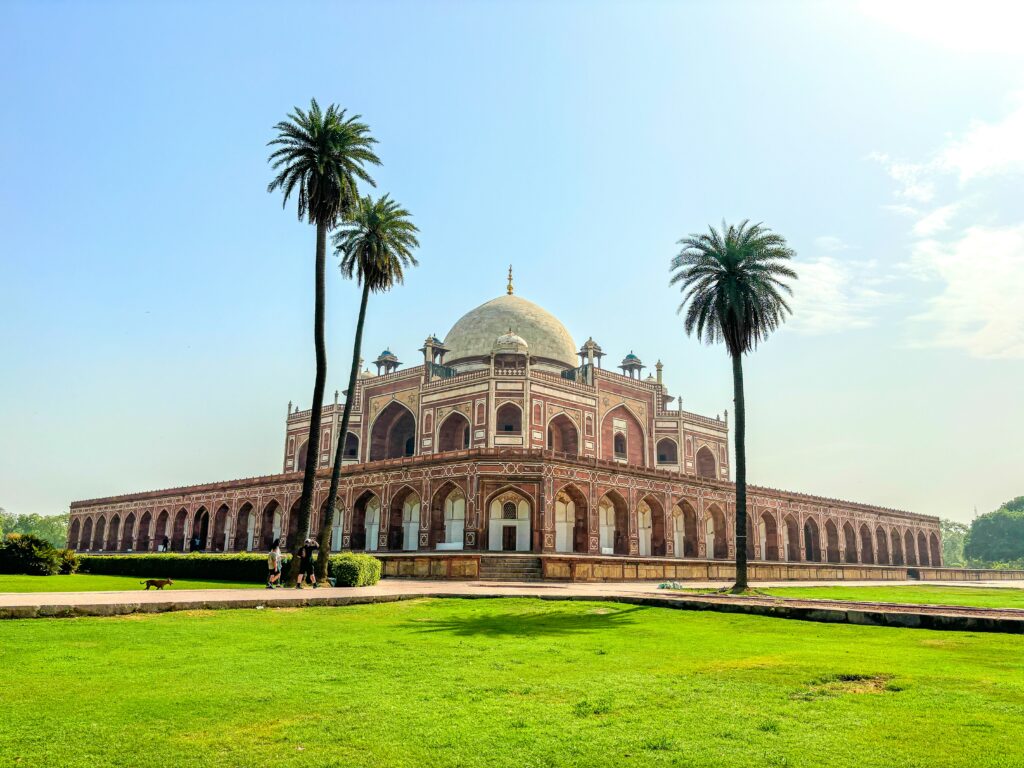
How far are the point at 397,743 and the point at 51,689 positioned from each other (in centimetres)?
347

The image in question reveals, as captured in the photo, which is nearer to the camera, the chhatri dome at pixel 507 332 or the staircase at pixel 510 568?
the staircase at pixel 510 568

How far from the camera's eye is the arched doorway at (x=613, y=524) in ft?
128

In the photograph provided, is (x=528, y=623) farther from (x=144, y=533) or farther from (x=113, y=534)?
(x=113, y=534)

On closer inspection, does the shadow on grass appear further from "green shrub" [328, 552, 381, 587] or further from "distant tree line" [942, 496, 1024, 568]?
"distant tree line" [942, 496, 1024, 568]

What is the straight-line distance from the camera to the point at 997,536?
294 ft

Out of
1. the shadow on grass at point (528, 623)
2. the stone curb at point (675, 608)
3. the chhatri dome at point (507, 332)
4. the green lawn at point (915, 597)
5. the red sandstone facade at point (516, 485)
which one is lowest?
the green lawn at point (915, 597)

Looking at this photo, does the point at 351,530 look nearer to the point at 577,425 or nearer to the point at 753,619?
the point at 577,425

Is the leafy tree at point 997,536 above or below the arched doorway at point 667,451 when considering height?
below

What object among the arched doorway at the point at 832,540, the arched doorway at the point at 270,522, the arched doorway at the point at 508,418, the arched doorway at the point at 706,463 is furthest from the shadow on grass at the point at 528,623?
the arched doorway at the point at 706,463

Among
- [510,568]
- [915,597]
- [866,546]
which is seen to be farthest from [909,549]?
[510,568]

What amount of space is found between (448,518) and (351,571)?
1590cm

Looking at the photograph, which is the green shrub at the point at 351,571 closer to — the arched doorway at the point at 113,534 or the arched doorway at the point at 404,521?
the arched doorway at the point at 404,521

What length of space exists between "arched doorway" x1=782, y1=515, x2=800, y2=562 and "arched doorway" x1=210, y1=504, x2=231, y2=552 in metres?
36.3

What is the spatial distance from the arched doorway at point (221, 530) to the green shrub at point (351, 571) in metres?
28.6
